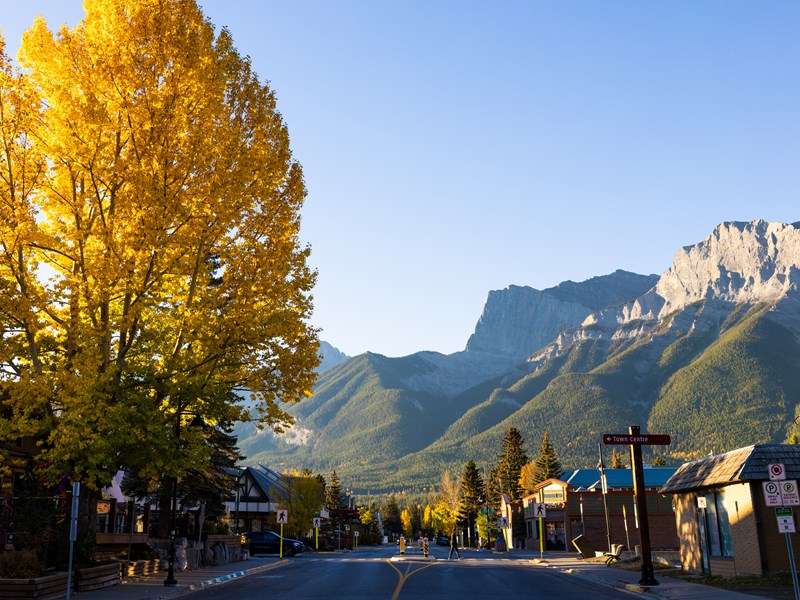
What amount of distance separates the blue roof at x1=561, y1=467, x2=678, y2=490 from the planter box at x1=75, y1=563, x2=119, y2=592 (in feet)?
185

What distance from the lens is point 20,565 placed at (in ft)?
66.2

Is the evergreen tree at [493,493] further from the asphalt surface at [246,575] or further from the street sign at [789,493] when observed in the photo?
the street sign at [789,493]

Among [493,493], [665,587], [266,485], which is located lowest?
[665,587]

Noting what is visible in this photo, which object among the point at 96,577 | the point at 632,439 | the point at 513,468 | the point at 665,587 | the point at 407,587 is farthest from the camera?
the point at 513,468

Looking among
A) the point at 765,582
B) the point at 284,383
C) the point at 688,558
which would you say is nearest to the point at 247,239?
the point at 284,383

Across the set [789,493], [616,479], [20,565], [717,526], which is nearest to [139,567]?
[20,565]

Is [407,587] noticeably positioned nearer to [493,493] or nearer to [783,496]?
[783,496]

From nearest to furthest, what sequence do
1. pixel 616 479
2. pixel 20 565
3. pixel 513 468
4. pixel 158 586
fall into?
1. pixel 20 565
2. pixel 158 586
3. pixel 616 479
4. pixel 513 468

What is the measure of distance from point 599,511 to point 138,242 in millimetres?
65243

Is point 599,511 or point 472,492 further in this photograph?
point 472,492

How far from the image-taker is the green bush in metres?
20.0

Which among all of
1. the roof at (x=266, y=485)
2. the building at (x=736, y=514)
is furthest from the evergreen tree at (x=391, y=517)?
the building at (x=736, y=514)

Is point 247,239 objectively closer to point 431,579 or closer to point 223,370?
point 223,370

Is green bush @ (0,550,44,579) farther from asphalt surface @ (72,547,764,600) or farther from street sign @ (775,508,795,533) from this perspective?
street sign @ (775,508,795,533)
